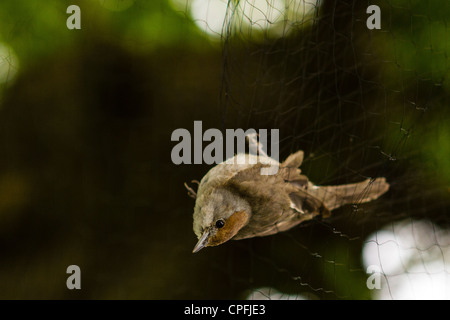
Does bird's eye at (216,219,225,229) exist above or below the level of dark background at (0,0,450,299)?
below

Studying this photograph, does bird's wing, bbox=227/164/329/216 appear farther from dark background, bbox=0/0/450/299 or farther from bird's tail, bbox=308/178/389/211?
dark background, bbox=0/0/450/299

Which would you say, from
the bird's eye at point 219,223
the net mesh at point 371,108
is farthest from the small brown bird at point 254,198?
the net mesh at point 371,108

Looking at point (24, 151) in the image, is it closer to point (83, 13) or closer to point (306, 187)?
point (83, 13)

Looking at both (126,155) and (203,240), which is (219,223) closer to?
(203,240)

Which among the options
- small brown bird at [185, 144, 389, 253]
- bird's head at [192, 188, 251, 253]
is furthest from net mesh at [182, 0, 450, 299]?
bird's head at [192, 188, 251, 253]

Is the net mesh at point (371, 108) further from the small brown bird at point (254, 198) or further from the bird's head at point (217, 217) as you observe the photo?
the bird's head at point (217, 217)

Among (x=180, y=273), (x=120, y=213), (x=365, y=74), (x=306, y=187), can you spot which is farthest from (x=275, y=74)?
(x=180, y=273)

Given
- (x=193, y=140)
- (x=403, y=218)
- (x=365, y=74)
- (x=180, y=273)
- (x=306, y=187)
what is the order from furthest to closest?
(x=180, y=273), (x=403, y=218), (x=365, y=74), (x=193, y=140), (x=306, y=187)

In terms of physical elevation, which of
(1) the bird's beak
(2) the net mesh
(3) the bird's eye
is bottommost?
(1) the bird's beak

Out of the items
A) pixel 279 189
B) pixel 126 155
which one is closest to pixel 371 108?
pixel 279 189
